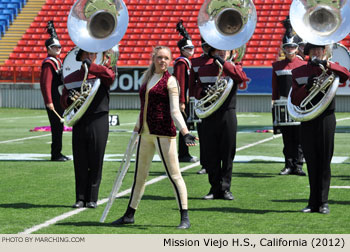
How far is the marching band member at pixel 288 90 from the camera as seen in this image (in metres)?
10.6

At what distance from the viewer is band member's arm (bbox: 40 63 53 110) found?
38.5 ft

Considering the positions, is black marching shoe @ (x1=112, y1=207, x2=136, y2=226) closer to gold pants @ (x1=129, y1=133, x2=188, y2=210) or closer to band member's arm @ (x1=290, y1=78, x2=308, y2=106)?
gold pants @ (x1=129, y1=133, x2=188, y2=210)

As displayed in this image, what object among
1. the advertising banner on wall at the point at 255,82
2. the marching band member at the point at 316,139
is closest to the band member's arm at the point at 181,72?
the marching band member at the point at 316,139

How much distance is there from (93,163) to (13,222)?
1.24 metres

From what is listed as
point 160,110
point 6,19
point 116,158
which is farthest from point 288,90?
point 6,19

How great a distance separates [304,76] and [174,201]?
6.15ft

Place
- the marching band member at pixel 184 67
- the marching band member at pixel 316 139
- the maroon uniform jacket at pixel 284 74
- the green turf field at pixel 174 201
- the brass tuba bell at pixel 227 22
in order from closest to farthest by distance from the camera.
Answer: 1. the green turf field at pixel 174 201
2. the marching band member at pixel 316 139
3. the brass tuba bell at pixel 227 22
4. the maroon uniform jacket at pixel 284 74
5. the marching band member at pixel 184 67

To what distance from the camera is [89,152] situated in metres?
7.85

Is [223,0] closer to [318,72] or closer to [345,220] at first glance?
[318,72]

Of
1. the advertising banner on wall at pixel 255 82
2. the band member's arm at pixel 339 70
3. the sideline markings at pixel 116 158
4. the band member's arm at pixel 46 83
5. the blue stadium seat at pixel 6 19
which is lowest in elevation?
the advertising banner on wall at pixel 255 82

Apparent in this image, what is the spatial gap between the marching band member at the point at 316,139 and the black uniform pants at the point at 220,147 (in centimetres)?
113

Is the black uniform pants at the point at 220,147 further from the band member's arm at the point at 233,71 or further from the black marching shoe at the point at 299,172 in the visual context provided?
the black marching shoe at the point at 299,172

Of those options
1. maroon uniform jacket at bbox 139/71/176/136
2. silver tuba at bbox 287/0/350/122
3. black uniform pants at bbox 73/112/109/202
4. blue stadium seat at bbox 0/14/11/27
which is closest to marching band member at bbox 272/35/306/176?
silver tuba at bbox 287/0/350/122

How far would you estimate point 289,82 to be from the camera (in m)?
10.7
